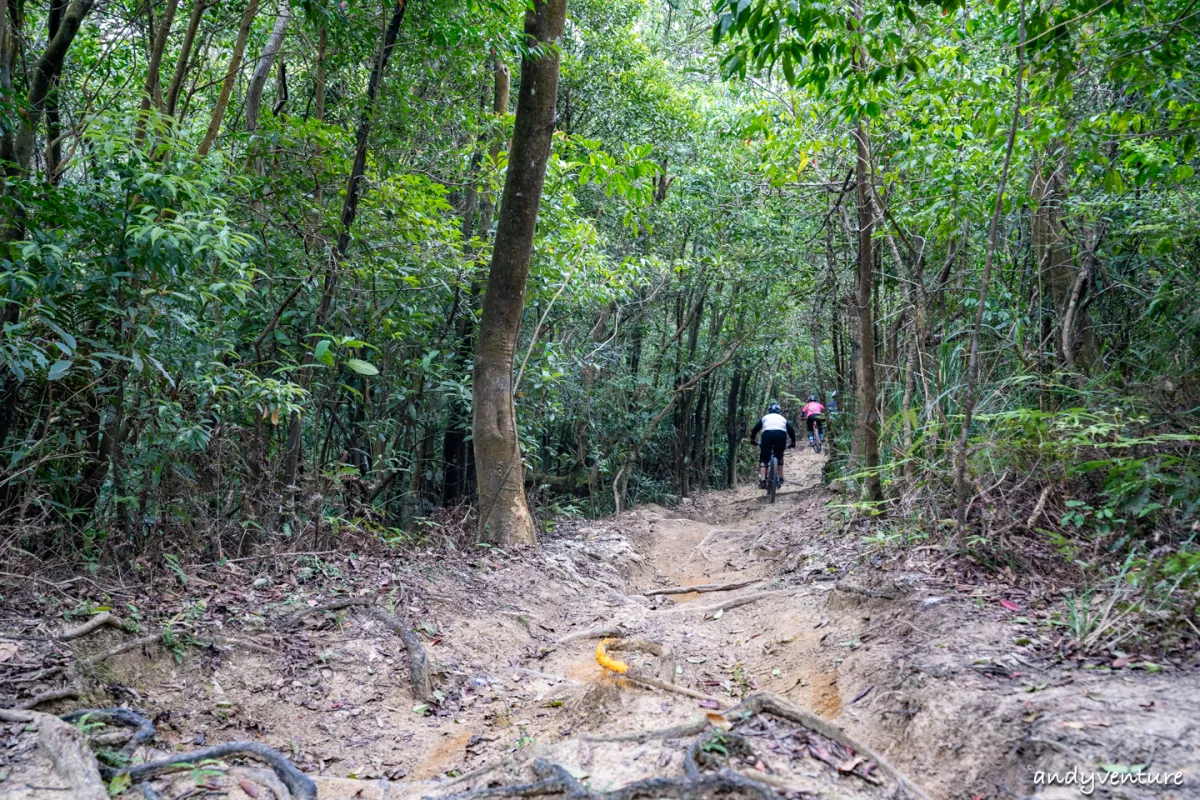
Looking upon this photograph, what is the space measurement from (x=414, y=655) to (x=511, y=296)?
3.86m

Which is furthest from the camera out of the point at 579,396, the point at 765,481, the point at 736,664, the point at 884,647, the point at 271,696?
the point at 765,481

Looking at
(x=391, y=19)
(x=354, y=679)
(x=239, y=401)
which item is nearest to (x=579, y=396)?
(x=391, y=19)

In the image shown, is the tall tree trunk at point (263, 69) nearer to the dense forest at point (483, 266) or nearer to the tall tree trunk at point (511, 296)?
the dense forest at point (483, 266)

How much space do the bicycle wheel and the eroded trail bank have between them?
7.47 m

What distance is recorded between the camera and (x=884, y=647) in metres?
4.05

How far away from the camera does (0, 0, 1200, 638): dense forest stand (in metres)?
4.30

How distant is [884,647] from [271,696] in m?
3.28

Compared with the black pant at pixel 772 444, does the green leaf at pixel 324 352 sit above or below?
above

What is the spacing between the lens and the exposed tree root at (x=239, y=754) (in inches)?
105

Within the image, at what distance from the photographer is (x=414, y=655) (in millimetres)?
4398

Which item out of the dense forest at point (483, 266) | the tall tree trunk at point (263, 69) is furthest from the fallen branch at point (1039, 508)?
the tall tree trunk at point (263, 69)

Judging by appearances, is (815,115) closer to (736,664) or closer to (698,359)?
(736,664)

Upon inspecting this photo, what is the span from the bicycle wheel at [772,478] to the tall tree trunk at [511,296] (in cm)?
749

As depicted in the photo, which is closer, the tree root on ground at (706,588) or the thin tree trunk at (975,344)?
the thin tree trunk at (975,344)
